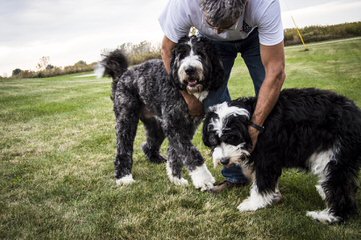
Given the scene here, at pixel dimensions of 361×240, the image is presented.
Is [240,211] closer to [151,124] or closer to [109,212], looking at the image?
[109,212]

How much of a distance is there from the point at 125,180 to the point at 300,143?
2.51 m

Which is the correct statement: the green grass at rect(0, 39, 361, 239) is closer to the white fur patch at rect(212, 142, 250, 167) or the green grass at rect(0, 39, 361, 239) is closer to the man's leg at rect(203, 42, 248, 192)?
the man's leg at rect(203, 42, 248, 192)

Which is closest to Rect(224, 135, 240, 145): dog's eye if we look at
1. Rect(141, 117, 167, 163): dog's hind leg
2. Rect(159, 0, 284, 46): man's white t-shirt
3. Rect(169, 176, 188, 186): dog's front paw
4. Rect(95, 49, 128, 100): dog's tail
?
Rect(159, 0, 284, 46): man's white t-shirt

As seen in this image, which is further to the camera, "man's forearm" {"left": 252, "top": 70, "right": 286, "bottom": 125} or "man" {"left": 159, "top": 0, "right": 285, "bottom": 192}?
"man's forearm" {"left": 252, "top": 70, "right": 286, "bottom": 125}

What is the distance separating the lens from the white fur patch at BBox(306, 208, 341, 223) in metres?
3.54

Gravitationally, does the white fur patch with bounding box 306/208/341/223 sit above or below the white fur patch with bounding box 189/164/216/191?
below

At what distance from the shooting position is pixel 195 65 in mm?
4020

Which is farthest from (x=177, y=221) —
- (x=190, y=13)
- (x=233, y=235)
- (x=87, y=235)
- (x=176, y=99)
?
(x=190, y=13)

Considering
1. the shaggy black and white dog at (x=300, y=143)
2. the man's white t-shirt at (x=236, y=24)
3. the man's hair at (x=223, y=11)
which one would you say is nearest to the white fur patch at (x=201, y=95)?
the shaggy black and white dog at (x=300, y=143)

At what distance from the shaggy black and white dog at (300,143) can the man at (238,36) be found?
155 millimetres

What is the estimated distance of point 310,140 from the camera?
3539 millimetres

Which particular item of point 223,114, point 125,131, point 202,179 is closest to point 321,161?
point 223,114

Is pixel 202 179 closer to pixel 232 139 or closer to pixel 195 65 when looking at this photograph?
pixel 232 139

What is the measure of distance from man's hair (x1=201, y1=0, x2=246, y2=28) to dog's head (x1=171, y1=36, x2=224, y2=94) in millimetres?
748
